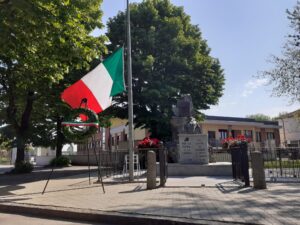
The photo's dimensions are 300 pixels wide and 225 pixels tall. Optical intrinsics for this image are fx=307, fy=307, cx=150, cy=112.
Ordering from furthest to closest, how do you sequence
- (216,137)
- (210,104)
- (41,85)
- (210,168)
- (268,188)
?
(216,137)
(210,104)
(41,85)
(210,168)
(268,188)

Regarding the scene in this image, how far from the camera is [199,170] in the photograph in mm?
14914

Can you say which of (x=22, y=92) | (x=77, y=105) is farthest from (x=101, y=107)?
(x=22, y=92)

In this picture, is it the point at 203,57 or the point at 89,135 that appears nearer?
the point at 89,135

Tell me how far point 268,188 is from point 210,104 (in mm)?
17904

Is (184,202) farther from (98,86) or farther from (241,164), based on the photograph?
(98,86)

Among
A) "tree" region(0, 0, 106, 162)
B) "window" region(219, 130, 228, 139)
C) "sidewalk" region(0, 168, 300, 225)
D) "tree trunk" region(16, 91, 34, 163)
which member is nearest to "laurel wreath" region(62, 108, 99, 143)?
"sidewalk" region(0, 168, 300, 225)

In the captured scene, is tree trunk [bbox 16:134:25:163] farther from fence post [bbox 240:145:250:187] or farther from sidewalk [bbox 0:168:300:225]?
fence post [bbox 240:145:250:187]

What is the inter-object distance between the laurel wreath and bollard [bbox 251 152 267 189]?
528 cm

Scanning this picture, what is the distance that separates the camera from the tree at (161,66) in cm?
2333

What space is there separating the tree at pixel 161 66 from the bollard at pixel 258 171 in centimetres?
1320

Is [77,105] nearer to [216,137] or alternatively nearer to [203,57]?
[203,57]

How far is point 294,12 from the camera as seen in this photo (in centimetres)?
1961

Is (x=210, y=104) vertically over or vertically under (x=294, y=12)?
under

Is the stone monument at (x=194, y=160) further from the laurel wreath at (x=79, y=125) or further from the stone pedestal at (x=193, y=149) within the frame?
the laurel wreath at (x=79, y=125)
